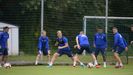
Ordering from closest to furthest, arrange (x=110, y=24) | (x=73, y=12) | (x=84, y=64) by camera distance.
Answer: (x=84, y=64) → (x=110, y=24) → (x=73, y=12)

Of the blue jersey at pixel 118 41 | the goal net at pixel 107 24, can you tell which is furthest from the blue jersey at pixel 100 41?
the goal net at pixel 107 24

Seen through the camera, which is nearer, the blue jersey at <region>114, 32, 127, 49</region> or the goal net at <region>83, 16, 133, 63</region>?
the blue jersey at <region>114, 32, 127, 49</region>

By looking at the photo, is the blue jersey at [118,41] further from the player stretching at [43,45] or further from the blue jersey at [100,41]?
the player stretching at [43,45]

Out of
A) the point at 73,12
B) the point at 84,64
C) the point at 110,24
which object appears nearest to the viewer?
the point at 84,64

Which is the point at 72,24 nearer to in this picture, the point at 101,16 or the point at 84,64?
the point at 101,16

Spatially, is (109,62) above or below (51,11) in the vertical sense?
below

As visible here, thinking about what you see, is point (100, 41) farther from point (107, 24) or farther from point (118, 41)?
point (107, 24)

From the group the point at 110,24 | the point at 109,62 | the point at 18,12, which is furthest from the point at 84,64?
the point at 18,12

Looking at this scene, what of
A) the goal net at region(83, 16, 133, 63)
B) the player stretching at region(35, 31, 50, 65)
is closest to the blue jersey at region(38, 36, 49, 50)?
the player stretching at region(35, 31, 50, 65)

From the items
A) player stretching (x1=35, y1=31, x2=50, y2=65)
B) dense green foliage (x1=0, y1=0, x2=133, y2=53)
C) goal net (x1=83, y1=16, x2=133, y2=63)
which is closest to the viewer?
player stretching (x1=35, y1=31, x2=50, y2=65)

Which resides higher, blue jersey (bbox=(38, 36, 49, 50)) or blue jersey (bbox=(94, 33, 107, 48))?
blue jersey (bbox=(94, 33, 107, 48))

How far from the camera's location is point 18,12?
3328 cm

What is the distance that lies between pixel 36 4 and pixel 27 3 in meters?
1.14

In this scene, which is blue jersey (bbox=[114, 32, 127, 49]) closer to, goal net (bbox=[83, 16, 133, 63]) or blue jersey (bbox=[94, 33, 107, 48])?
blue jersey (bbox=[94, 33, 107, 48])
